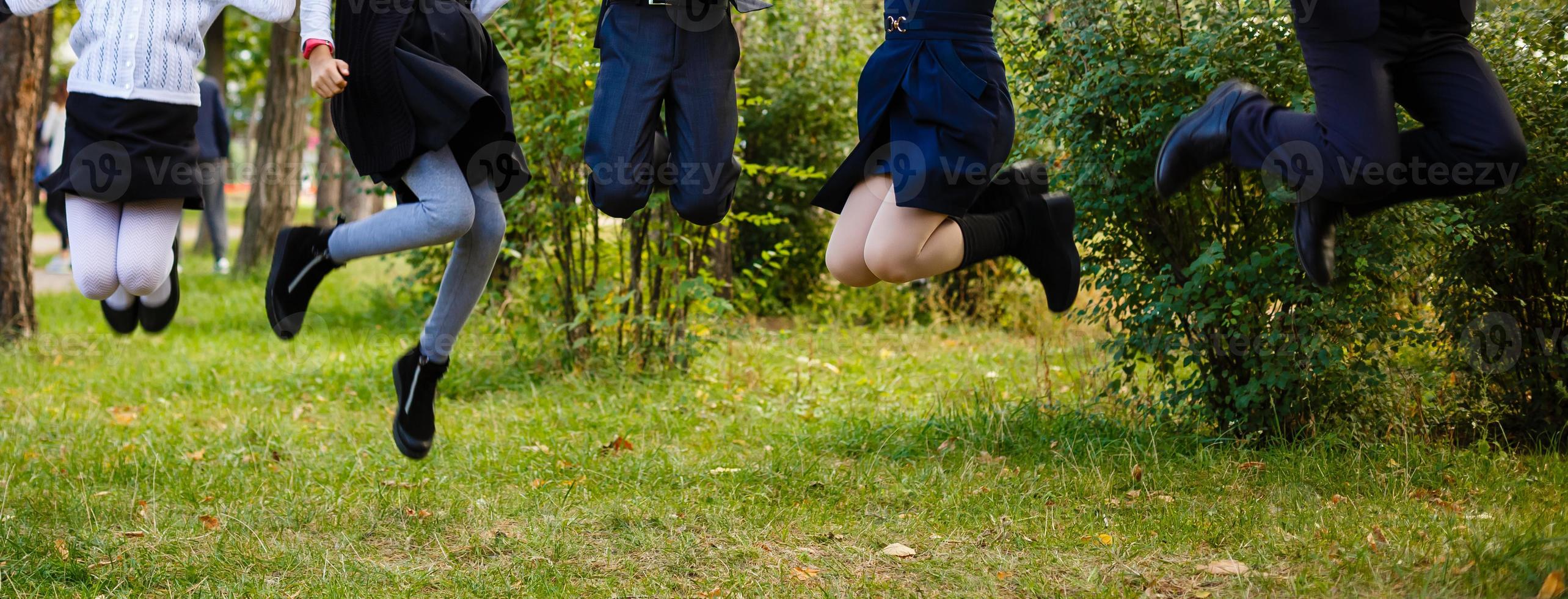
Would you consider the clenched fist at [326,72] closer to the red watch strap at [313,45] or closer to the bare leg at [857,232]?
the red watch strap at [313,45]

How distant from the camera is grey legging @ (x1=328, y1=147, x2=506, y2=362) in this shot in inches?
139

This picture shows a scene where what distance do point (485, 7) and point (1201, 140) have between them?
2129 millimetres

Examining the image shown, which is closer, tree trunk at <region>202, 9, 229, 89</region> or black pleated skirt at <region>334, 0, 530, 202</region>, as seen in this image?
black pleated skirt at <region>334, 0, 530, 202</region>

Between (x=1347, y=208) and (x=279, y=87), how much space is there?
10582 millimetres

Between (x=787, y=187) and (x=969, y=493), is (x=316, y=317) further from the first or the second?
(x=969, y=493)

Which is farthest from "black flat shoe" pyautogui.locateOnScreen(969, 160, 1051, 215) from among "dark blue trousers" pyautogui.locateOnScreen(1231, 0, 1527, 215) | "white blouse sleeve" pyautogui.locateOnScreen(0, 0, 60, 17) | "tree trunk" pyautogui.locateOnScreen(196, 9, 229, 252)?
"tree trunk" pyautogui.locateOnScreen(196, 9, 229, 252)

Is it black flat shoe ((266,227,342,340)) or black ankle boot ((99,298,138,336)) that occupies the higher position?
black flat shoe ((266,227,342,340))

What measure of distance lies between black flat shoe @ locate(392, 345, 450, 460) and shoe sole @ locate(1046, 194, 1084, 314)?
76.0 inches

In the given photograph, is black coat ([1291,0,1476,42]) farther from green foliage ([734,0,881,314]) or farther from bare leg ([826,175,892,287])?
green foliage ([734,0,881,314])

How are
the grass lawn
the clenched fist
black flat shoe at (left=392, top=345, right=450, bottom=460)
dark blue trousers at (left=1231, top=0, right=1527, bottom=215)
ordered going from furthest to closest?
1. black flat shoe at (left=392, top=345, right=450, bottom=460)
2. the grass lawn
3. the clenched fist
4. dark blue trousers at (left=1231, top=0, right=1527, bottom=215)

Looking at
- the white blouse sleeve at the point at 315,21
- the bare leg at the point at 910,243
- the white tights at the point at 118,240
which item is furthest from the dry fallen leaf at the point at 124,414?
the bare leg at the point at 910,243

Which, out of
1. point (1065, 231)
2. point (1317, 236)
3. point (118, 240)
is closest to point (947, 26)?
point (1065, 231)

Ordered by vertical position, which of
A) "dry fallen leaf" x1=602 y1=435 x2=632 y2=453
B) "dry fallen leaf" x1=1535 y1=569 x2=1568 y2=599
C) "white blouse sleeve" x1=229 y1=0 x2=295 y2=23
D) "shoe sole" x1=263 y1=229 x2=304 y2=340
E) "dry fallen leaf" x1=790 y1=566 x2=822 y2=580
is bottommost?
"dry fallen leaf" x1=602 y1=435 x2=632 y2=453

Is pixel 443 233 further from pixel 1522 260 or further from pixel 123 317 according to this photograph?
pixel 1522 260
